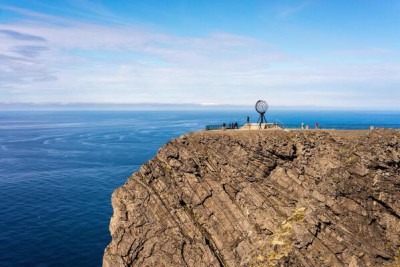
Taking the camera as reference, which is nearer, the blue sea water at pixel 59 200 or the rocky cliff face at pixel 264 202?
the rocky cliff face at pixel 264 202

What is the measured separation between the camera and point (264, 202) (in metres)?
50.0

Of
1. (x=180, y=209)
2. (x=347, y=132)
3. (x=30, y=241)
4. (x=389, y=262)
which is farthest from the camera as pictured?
(x=30, y=241)

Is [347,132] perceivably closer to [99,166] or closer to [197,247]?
[197,247]

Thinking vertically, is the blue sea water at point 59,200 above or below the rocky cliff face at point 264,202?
below

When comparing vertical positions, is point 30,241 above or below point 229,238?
below

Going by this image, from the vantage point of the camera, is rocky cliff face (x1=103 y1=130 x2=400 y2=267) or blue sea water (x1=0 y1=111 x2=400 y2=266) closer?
rocky cliff face (x1=103 y1=130 x2=400 y2=267)

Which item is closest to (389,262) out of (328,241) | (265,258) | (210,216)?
(328,241)

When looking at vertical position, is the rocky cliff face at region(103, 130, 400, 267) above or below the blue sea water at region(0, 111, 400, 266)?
above

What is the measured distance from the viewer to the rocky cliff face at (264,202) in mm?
39969

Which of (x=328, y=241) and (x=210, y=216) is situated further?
(x=210, y=216)

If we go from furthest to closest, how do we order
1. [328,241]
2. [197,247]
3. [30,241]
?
[30,241]
[197,247]
[328,241]

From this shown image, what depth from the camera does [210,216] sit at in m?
52.0

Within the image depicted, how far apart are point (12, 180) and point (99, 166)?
102 feet

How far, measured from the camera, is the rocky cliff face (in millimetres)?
39969
